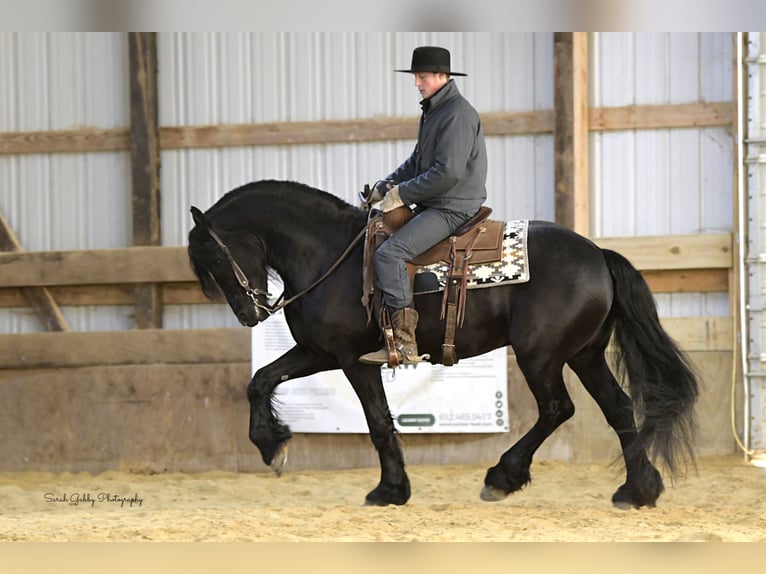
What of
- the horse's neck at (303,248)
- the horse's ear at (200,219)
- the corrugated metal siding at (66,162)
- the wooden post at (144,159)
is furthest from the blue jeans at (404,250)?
the corrugated metal siding at (66,162)

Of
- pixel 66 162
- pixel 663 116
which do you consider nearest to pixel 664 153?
pixel 663 116

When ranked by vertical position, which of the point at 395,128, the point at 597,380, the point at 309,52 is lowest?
the point at 597,380

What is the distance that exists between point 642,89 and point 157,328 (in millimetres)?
4716

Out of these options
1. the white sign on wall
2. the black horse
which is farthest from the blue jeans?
the white sign on wall

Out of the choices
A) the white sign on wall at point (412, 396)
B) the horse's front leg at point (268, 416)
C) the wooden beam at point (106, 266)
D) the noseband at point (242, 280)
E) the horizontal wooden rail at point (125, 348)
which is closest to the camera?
the horse's front leg at point (268, 416)

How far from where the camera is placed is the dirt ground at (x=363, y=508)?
183 inches

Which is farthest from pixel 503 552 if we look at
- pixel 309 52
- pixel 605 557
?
pixel 309 52

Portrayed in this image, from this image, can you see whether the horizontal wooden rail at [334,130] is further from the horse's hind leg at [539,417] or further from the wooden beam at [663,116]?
the horse's hind leg at [539,417]

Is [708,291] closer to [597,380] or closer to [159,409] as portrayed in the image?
[597,380]

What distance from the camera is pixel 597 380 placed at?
5.76m

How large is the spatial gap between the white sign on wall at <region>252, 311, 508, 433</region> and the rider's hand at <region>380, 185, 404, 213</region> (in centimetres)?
293

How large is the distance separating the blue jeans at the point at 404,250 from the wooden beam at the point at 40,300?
466 cm

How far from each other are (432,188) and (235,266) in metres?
1.26

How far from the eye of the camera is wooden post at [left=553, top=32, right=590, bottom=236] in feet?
27.4
